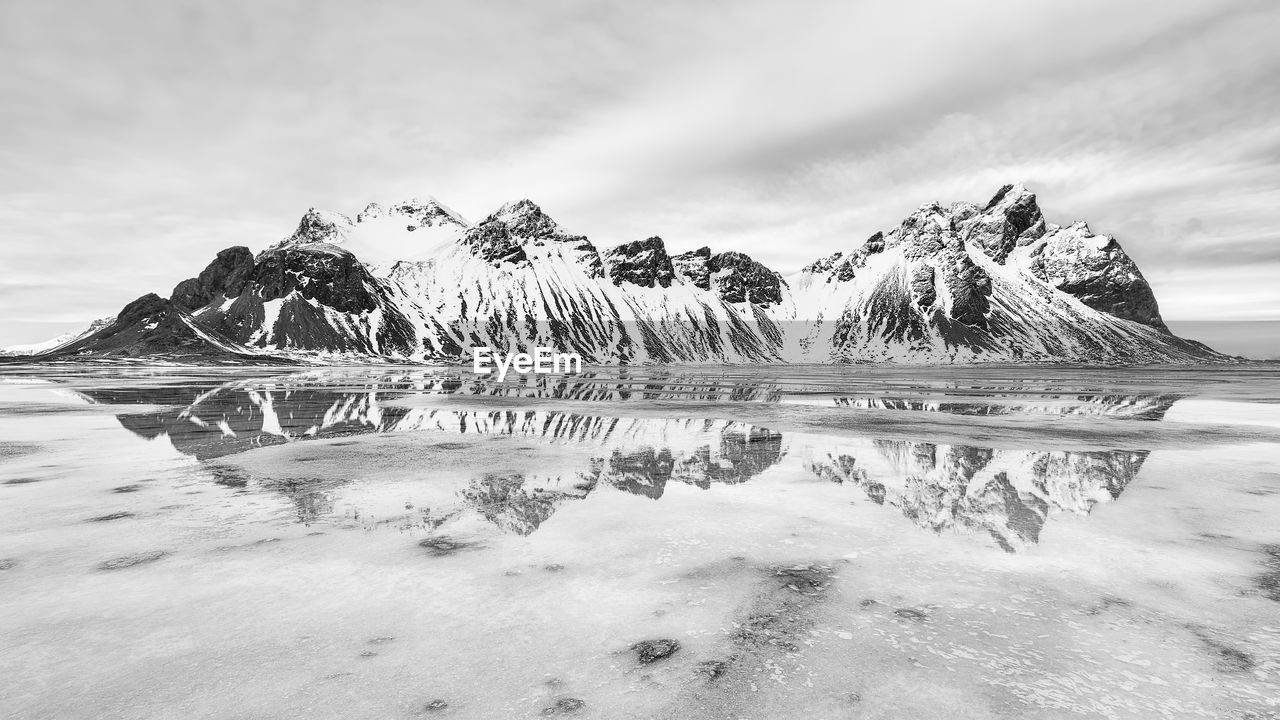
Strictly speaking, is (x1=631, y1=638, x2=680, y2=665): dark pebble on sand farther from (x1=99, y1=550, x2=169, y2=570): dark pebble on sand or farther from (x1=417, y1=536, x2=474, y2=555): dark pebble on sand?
(x1=99, y1=550, x2=169, y2=570): dark pebble on sand

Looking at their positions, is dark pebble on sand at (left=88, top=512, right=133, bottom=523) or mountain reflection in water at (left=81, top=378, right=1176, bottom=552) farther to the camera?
mountain reflection in water at (left=81, top=378, right=1176, bottom=552)

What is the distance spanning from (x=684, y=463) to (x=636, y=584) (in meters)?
8.82

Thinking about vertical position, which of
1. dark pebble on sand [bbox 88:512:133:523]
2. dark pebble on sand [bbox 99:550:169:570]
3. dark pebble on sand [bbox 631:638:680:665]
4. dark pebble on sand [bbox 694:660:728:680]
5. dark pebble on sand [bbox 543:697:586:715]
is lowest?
dark pebble on sand [bbox 694:660:728:680]

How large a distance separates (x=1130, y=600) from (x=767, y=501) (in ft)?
19.5

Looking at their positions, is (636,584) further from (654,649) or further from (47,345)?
(47,345)

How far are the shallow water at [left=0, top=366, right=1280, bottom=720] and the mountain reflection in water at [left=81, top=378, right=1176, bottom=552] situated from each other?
172mm

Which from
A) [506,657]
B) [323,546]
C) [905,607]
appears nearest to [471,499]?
[323,546]

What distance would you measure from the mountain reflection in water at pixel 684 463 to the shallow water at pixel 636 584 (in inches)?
6.8

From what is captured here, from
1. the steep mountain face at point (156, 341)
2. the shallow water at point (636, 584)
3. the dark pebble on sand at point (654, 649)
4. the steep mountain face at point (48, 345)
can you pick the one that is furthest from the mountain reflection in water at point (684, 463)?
the steep mountain face at point (48, 345)

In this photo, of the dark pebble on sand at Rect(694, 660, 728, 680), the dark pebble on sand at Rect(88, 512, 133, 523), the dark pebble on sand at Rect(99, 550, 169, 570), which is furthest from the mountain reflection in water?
the dark pebble on sand at Rect(694, 660, 728, 680)

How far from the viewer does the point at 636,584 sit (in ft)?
25.7

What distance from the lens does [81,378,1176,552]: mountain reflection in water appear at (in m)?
11.6

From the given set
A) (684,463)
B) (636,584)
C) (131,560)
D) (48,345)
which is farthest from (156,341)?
(636,584)

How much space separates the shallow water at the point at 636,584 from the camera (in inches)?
209
